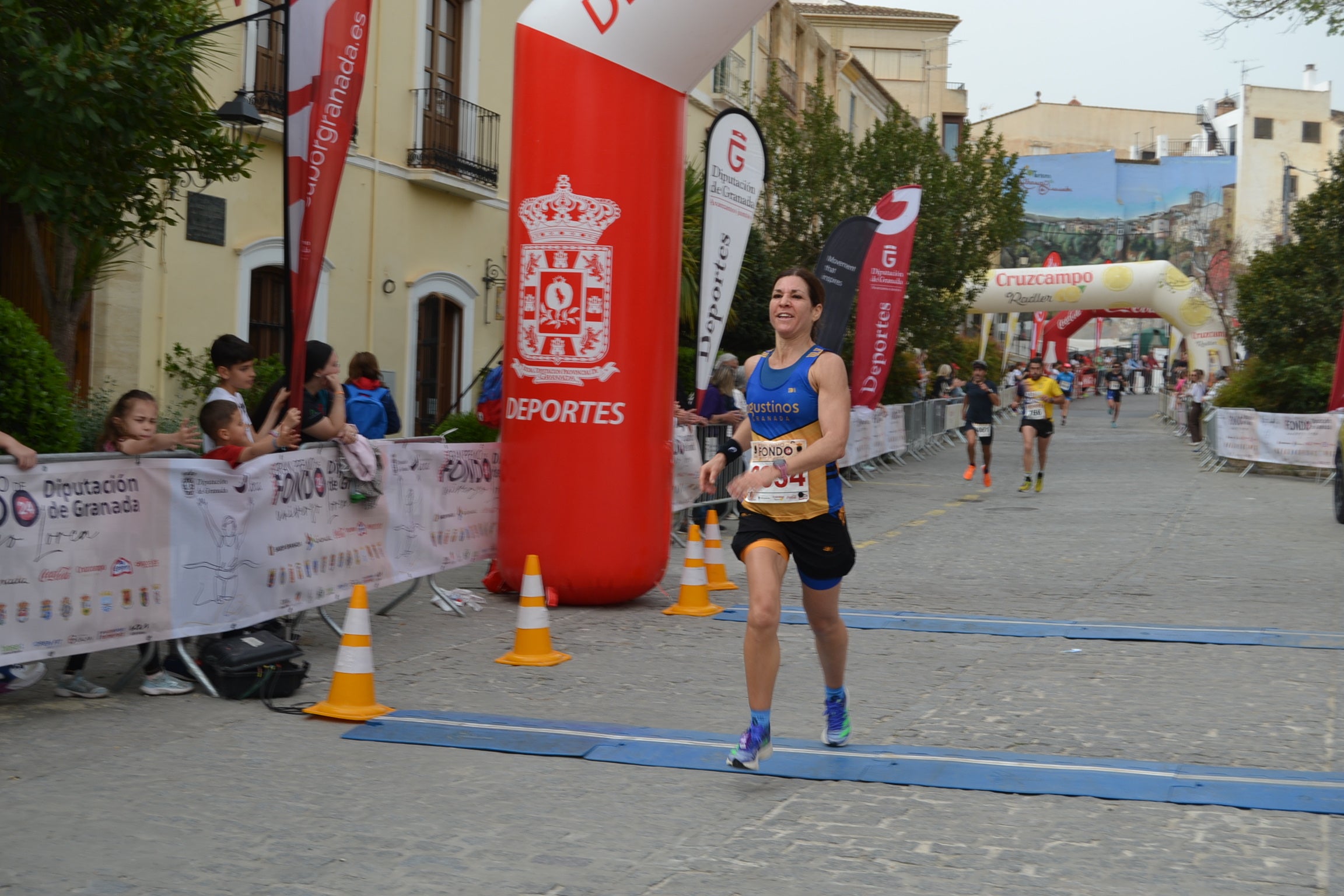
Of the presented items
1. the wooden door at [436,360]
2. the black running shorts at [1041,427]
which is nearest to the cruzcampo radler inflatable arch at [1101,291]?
the black running shorts at [1041,427]

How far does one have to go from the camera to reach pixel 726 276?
13.5m

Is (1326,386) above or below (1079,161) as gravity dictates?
below

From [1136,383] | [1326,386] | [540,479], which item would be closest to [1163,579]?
[540,479]

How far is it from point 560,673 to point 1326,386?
21288 mm

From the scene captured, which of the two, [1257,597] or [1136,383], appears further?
[1136,383]

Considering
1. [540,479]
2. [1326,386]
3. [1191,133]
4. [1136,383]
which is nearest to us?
[540,479]

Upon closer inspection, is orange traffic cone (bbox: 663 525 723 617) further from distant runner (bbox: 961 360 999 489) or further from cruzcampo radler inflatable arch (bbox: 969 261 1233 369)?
cruzcampo radler inflatable arch (bbox: 969 261 1233 369)

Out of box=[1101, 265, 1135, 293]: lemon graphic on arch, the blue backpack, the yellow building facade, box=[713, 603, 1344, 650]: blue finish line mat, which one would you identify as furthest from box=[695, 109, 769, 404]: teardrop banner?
box=[1101, 265, 1135, 293]: lemon graphic on arch

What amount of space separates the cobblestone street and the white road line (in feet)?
0.83

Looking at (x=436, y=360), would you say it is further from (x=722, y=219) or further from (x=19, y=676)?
(x=19, y=676)

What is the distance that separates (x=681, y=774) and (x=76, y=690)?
9.42 feet

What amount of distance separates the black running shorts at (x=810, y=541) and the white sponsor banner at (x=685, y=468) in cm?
687

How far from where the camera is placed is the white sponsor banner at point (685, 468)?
40.1 ft

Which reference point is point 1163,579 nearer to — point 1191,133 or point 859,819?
point 859,819
